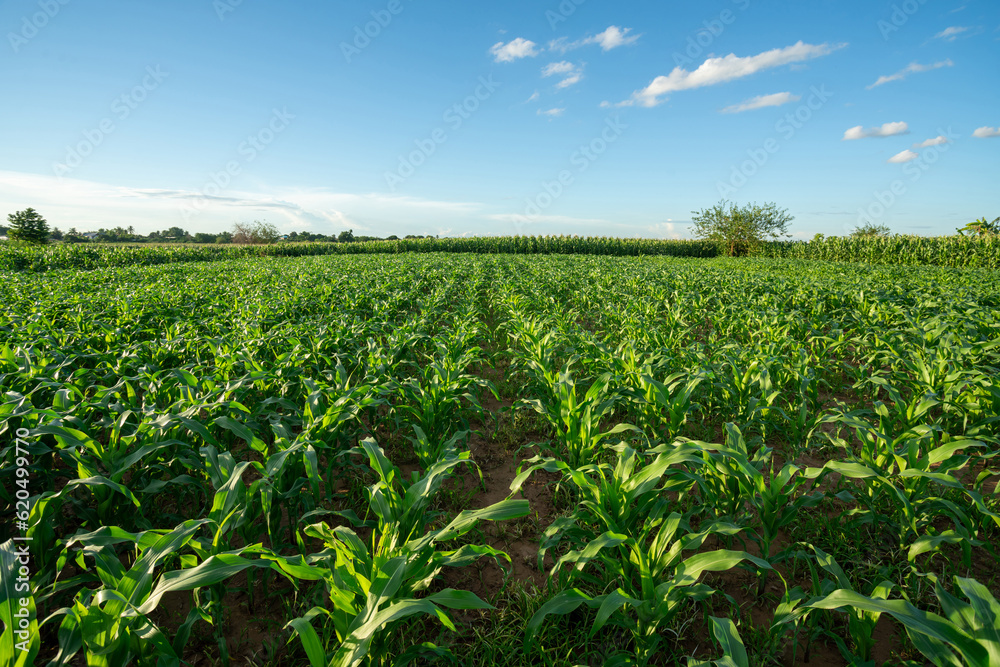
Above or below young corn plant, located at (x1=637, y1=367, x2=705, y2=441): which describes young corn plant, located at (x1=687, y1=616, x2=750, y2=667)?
below

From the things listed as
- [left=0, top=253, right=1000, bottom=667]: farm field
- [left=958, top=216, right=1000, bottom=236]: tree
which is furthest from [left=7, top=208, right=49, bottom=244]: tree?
[left=958, top=216, right=1000, bottom=236]: tree

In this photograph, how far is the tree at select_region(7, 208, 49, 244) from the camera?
144 feet

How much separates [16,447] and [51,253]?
2494 cm

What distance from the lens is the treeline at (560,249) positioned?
1897 cm

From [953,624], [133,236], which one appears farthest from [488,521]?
[133,236]

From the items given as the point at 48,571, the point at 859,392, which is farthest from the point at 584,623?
the point at 859,392

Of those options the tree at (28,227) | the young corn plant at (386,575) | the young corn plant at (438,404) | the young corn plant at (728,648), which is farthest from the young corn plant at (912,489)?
the tree at (28,227)

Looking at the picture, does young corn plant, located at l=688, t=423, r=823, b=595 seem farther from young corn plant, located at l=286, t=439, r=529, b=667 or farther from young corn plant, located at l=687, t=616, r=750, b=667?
young corn plant, located at l=286, t=439, r=529, b=667

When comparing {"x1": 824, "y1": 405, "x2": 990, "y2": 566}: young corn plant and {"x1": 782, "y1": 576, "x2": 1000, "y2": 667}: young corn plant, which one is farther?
{"x1": 824, "y1": 405, "x2": 990, "y2": 566}: young corn plant

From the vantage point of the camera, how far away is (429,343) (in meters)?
5.98

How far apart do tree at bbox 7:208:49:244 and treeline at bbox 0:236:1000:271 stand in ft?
84.6

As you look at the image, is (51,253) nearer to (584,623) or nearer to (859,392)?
(584,623)

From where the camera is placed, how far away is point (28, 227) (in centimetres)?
4419

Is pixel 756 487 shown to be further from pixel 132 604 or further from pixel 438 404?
pixel 132 604
